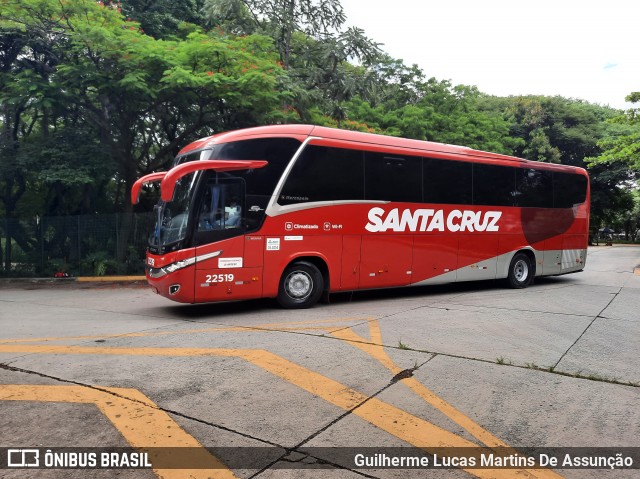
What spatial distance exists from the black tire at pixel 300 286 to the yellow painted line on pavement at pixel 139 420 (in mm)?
5184

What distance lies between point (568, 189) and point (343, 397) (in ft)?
41.7

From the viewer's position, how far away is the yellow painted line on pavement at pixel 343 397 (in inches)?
138

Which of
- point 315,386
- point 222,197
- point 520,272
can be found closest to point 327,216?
point 222,197

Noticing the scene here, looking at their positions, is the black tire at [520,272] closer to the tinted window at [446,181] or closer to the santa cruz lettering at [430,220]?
the santa cruz lettering at [430,220]

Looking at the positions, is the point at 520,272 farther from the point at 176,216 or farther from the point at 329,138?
the point at 176,216

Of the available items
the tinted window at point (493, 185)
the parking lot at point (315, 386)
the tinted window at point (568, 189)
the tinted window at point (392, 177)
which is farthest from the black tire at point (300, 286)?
the tinted window at point (568, 189)

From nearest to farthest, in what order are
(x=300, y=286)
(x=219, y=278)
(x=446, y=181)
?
(x=219, y=278) → (x=300, y=286) → (x=446, y=181)

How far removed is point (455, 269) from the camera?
12016 millimetres

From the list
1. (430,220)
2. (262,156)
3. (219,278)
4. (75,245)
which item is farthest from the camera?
(75,245)

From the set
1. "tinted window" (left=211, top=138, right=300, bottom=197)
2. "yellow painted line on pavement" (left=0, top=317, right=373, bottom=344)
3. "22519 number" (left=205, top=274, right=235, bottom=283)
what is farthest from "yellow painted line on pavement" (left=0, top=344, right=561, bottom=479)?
"tinted window" (left=211, top=138, right=300, bottom=197)

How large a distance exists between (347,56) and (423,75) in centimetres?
731

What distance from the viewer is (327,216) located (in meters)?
9.81

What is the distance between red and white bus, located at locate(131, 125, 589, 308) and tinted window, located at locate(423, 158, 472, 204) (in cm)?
3

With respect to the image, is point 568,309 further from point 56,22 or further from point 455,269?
point 56,22
